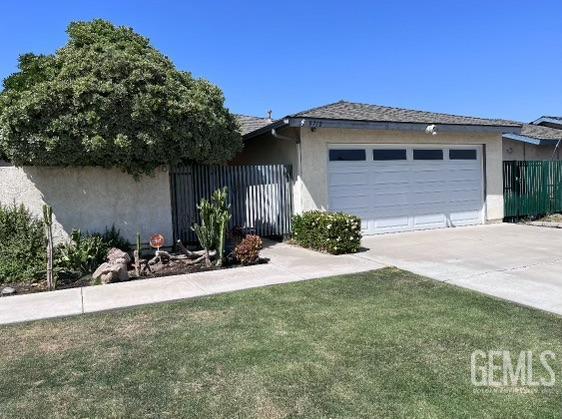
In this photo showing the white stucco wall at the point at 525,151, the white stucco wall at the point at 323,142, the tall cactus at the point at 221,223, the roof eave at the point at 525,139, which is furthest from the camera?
the white stucco wall at the point at 525,151

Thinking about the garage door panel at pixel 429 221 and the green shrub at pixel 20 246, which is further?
the garage door panel at pixel 429 221

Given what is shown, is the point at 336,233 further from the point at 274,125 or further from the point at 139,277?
the point at 139,277

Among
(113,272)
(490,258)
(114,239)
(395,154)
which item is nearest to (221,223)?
(113,272)

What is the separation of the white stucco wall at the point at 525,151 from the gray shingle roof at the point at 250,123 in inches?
350

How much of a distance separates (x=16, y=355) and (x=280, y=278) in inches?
157

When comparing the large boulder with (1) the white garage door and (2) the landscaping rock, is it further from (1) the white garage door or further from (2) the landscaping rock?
(1) the white garage door

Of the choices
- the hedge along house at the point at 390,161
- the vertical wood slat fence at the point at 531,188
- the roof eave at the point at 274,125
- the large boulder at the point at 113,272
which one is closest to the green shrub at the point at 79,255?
the large boulder at the point at 113,272

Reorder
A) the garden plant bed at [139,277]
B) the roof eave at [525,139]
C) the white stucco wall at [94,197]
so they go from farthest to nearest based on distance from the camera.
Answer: the roof eave at [525,139], the white stucco wall at [94,197], the garden plant bed at [139,277]

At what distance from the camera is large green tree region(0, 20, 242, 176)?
8.11 metres

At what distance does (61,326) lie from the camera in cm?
530

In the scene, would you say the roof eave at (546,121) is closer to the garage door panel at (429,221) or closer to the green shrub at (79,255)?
the garage door panel at (429,221)

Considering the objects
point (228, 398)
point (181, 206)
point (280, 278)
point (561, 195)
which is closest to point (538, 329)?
point (228, 398)

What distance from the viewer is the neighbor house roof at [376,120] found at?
10.7 metres

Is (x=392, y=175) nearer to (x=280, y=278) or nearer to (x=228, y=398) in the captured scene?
(x=280, y=278)
